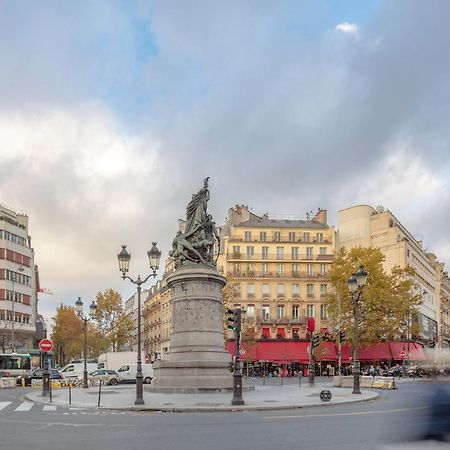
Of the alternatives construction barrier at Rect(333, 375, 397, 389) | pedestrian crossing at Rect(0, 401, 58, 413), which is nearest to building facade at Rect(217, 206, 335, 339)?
construction barrier at Rect(333, 375, 397, 389)

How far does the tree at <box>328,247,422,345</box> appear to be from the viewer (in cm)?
6994

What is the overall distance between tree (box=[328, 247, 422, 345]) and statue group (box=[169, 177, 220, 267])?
3553cm

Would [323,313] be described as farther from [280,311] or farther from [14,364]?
[14,364]

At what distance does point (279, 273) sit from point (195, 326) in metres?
53.8

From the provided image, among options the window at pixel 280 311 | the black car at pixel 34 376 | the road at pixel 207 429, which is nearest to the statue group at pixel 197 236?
the road at pixel 207 429

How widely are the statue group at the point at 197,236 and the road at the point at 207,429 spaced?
13475mm

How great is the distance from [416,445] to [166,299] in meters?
99.1

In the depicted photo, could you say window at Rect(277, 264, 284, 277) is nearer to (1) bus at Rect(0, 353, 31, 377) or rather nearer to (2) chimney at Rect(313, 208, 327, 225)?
(2) chimney at Rect(313, 208, 327, 225)

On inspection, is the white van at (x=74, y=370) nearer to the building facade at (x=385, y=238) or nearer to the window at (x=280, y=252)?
the window at (x=280, y=252)

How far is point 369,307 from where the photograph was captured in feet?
232

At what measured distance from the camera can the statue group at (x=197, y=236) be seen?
36.2 meters

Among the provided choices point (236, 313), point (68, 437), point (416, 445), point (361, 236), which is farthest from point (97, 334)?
point (416, 445)

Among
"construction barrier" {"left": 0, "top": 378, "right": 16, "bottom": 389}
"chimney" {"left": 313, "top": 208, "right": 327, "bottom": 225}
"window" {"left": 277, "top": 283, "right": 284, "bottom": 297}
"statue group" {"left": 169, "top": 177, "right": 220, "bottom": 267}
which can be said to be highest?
"chimney" {"left": 313, "top": 208, "right": 327, "bottom": 225}

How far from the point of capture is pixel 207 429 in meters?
17.1
